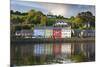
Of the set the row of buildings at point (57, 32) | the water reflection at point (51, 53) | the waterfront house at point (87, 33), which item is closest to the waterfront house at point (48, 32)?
the row of buildings at point (57, 32)

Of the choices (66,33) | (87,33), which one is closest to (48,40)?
(66,33)

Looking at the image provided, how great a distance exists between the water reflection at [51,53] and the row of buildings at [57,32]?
0.35 ft

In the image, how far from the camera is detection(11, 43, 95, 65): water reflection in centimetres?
Answer: 213

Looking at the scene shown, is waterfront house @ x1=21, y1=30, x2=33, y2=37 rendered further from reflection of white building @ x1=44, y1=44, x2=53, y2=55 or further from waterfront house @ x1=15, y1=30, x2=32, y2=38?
reflection of white building @ x1=44, y1=44, x2=53, y2=55

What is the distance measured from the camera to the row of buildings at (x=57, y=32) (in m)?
2.18

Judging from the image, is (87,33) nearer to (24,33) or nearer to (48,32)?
(48,32)

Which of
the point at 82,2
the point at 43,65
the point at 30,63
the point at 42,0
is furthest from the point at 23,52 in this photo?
the point at 82,2

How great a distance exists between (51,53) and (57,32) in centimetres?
26

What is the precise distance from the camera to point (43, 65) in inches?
87.9

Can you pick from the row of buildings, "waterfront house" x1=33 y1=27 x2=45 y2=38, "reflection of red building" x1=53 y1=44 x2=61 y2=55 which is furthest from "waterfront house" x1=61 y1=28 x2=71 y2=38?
"waterfront house" x1=33 y1=27 x2=45 y2=38

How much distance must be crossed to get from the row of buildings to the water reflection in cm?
11

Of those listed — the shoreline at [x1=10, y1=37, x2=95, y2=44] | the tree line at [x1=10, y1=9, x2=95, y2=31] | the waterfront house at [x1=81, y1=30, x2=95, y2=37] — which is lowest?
the shoreline at [x1=10, y1=37, x2=95, y2=44]

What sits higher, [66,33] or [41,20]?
[41,20]

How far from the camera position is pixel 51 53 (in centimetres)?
226
